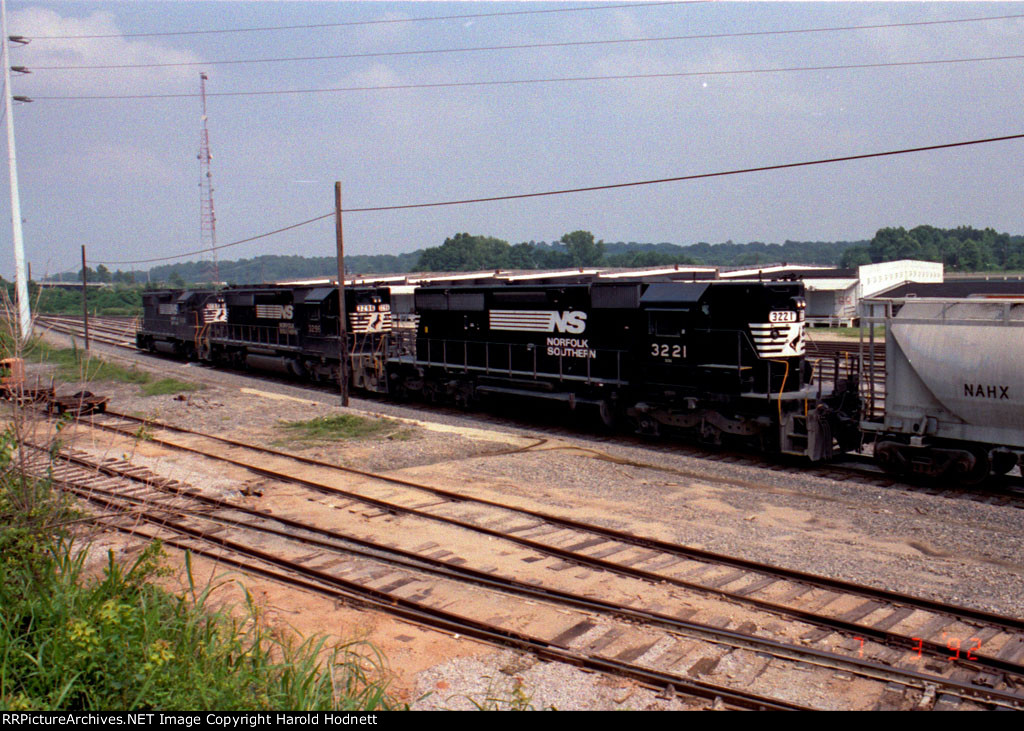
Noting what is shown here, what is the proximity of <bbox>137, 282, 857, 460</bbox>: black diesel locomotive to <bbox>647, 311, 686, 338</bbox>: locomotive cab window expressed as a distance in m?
0.02

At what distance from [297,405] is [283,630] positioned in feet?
53.6

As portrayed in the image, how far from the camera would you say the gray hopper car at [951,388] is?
11531 mm

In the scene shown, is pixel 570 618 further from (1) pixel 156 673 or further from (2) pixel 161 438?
(2) pixel 161 438

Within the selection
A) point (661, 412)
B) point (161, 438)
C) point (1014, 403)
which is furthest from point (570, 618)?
point (161, 438)

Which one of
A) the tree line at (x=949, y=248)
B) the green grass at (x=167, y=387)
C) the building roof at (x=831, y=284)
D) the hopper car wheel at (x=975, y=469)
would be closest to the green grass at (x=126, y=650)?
the hopper car wheel at (x=975, y=469)

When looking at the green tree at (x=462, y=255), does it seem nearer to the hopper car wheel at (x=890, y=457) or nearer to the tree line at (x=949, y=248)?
the tree line at (x=949, y=248)

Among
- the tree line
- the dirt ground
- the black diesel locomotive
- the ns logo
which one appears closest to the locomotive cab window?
the black diesel locomotive

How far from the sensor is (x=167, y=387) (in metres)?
26.9

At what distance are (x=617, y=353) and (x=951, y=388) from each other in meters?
7.03

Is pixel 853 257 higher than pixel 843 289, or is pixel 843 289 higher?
pixel 853 257

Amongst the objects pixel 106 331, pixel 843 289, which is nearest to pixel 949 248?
pixel 843 289

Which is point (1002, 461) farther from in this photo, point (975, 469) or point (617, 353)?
point (617, 353)

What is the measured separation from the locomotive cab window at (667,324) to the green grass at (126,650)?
425 inches
